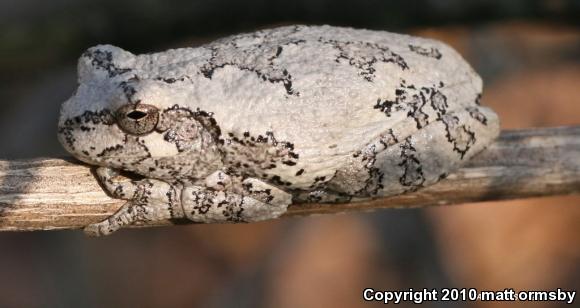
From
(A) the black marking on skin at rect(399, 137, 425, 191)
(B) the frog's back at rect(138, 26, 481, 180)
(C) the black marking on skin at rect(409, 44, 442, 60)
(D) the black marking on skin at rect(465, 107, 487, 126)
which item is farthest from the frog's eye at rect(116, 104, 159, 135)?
(D) the black marking on skin at rect(465, 107, 487, 126)

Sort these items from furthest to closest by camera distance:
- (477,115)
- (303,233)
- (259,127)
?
(303,233), (477,115), (259,127)

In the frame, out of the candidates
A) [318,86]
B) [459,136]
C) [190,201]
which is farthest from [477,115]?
[190,201]

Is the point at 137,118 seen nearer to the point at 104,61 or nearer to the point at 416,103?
the point at 104,61

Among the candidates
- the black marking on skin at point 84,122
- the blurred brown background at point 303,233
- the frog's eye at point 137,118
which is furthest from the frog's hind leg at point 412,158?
the blurred brown background at point 303,233

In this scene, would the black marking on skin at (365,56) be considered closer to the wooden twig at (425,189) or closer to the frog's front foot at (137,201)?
the wooden twig at (425,189)

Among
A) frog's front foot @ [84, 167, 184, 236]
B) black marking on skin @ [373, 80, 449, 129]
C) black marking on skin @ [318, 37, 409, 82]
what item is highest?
black marking on skin @ [318, 37, 409, 82]

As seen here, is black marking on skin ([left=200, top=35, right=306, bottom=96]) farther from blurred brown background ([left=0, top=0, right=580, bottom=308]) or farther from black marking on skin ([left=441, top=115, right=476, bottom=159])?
blurred brown background ([left=0, top=0, right=580, bottom=308])

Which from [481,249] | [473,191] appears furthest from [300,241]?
[473,191]
